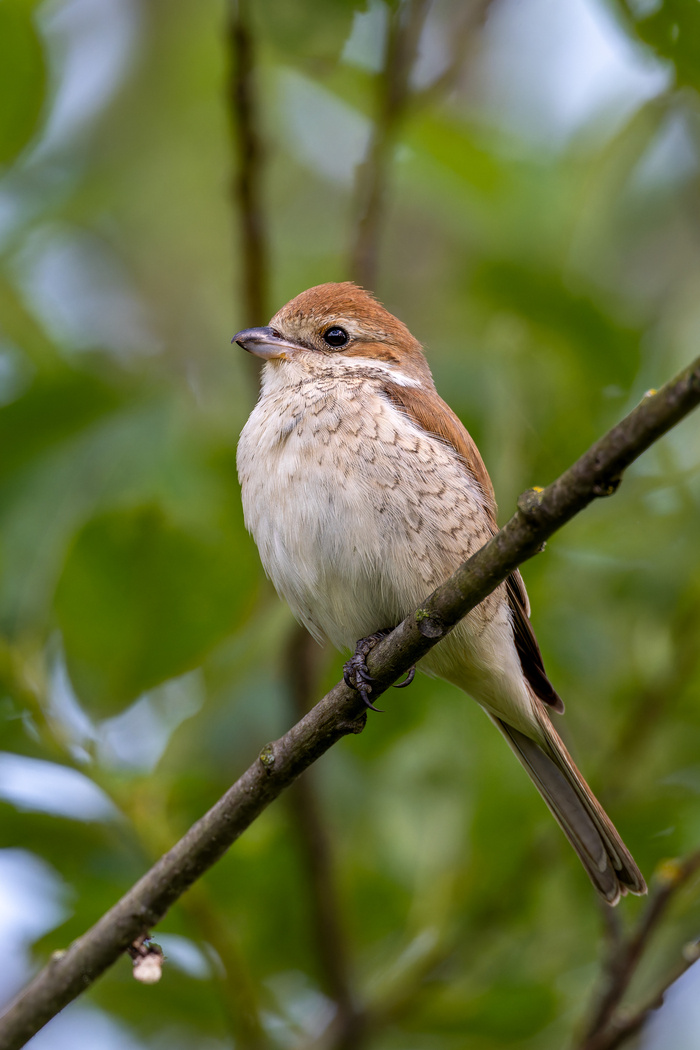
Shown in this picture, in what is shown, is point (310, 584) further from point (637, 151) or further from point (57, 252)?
point (57, 252)

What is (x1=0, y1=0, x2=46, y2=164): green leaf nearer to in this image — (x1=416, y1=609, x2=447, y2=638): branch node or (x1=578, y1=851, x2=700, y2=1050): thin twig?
(x1=416, y1=609, x2=447, y2=638): branch node

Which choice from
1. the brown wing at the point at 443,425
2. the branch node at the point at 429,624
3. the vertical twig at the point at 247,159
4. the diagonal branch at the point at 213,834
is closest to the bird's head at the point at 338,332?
the vertical twig at the point at 247,159

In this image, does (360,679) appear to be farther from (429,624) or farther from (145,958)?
(145,958)

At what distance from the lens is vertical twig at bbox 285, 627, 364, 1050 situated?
3.73 meters

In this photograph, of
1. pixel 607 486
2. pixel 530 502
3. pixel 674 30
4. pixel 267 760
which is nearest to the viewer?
pixel 607 486

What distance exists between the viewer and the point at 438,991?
12.9ft

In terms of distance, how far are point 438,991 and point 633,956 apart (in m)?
0.76

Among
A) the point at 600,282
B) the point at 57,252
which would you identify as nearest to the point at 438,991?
the point at 600,282

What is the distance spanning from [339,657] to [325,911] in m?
1.07

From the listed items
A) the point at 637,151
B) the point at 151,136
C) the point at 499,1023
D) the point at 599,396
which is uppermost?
the point at 151,136

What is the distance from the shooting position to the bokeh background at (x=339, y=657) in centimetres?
362

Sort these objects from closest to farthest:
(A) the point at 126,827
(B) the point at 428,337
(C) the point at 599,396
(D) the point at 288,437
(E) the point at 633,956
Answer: (E) the point at 633,956
(A) the point at 126,827
(D) the point at 288,437
(C) the point at 599,396
(B) the point at 428,337

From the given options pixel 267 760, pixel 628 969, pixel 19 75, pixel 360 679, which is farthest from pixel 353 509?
pixel 19 75

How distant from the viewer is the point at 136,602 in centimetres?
358
